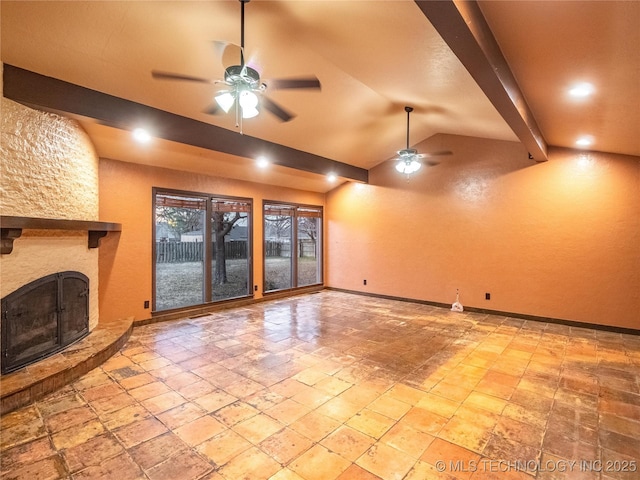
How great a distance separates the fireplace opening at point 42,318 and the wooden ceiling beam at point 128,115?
5.76 ft

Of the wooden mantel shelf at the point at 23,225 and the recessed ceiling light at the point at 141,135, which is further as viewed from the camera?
the recessed ceiling light at the point at 141,135

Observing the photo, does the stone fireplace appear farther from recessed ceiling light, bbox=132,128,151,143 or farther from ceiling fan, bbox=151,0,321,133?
ceiling fan, bbox=151,0,321,133

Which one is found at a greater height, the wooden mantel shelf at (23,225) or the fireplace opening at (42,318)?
the wooden mantel shelf at (23,225)

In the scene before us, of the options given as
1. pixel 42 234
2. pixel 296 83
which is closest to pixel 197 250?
pixel 42 234

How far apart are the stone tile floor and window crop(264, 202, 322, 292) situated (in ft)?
9.73

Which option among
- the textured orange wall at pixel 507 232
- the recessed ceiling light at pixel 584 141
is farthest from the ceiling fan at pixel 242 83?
the textured orange wall at pixel 507 232

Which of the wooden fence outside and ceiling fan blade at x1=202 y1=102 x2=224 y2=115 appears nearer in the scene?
ceiling fan blade at x1=202 y1=102 x2=224 y2=115

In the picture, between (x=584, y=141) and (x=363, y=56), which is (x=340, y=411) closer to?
(x=363, y=56)

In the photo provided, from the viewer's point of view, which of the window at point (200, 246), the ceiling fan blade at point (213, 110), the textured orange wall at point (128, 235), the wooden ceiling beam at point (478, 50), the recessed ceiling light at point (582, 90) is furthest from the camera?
the window at point (200, 246)

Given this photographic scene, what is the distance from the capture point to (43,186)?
3303mm

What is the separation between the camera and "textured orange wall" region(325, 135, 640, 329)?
15.8 ft

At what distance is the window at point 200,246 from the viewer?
18.5ft

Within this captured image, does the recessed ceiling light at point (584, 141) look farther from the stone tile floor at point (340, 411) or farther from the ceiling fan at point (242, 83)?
the ceiling fan at point (242, 83)

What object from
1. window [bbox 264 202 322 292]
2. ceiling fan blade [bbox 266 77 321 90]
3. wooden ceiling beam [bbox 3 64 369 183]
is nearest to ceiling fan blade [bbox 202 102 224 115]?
wooden ceiling beam [bbox 3 64 369 183]
